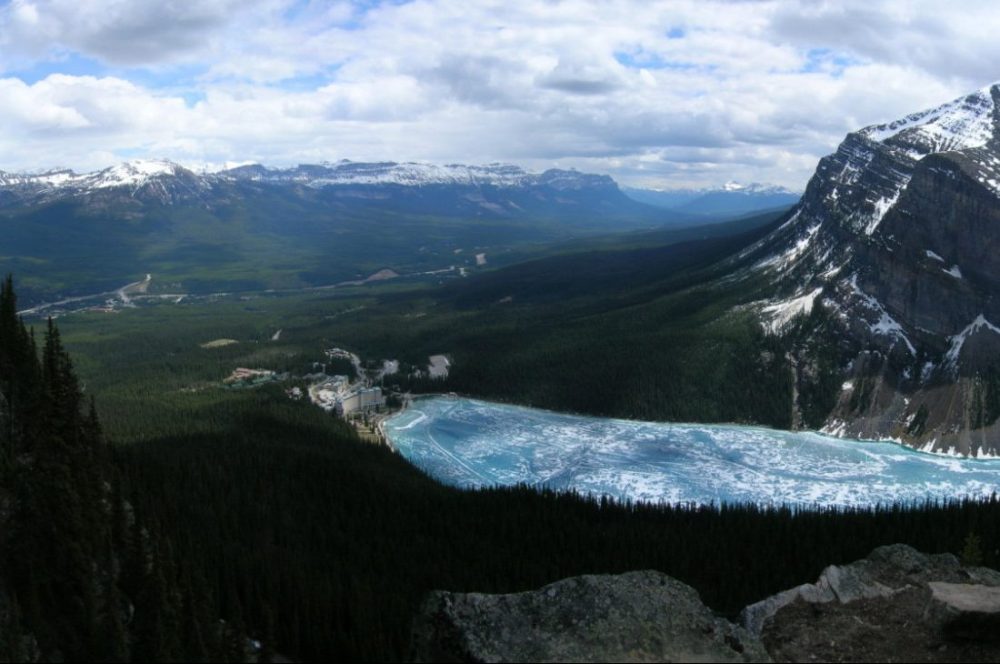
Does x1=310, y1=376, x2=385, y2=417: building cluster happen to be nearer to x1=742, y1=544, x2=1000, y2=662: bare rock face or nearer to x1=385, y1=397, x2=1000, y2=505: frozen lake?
x1=385, y1=397, x2=1000, y2=505: frozen lake

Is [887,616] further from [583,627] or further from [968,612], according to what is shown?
[583,627]

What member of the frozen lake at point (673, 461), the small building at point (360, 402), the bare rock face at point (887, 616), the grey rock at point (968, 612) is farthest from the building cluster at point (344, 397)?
the grey rock at point (968, 612)

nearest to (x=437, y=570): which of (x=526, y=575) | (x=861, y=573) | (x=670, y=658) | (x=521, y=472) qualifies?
(x=526, y=575)

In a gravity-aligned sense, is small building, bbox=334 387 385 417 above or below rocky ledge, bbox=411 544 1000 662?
below

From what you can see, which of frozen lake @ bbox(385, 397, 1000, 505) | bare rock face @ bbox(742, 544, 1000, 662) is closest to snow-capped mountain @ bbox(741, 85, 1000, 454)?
frozen lake @ bbox(385, 397, 1000, 505)

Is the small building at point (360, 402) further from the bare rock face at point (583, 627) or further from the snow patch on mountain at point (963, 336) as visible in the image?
the bare rock face at point (583, 627)
